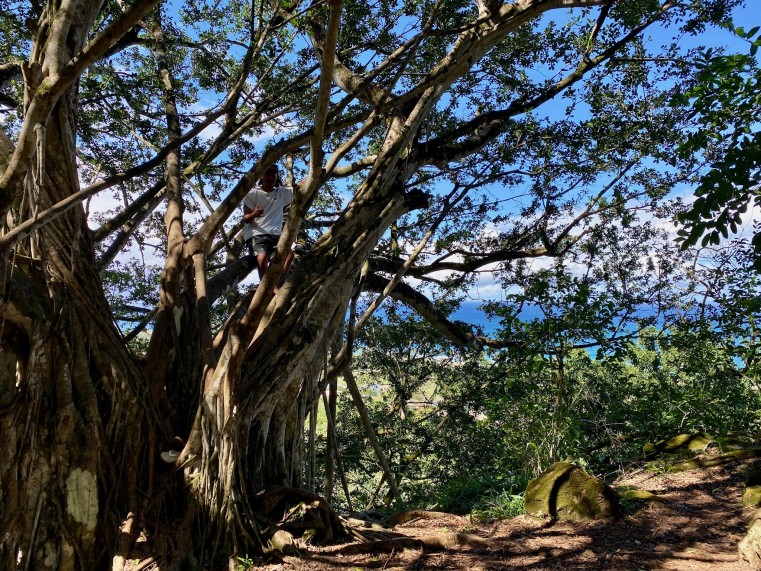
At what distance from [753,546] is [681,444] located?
2.66m

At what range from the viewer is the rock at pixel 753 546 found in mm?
2938

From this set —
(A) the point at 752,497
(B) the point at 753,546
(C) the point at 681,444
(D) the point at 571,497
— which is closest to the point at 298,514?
(D) the point at 571,497

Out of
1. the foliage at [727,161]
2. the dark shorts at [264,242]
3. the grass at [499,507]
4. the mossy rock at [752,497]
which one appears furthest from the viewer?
the dark shorts at [264,242]

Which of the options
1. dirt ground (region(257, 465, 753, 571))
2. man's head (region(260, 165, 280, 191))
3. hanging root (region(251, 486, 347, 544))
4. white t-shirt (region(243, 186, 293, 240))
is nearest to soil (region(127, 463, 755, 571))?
dirt ground (region(257, 465, 753, 571))

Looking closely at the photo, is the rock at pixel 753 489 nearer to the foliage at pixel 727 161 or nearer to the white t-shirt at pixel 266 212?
the foliage at pixel 727 161

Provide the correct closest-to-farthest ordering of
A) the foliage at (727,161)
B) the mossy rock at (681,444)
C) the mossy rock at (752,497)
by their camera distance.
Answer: the foliage at (727,161), the mossy rock at (752,497), the mossy rock at (681,444)

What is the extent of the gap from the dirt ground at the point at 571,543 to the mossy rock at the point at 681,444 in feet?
3.36

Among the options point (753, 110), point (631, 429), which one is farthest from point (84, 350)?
point (631, 429)

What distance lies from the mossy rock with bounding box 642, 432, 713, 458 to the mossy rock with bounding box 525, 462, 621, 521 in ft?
5.88

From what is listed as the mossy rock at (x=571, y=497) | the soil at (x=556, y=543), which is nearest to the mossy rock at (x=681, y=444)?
the soil at (x=556, y=543)

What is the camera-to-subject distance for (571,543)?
11.5ft

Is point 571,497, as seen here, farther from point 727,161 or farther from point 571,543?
point 727,161

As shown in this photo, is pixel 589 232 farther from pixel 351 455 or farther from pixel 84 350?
pixel 84 350

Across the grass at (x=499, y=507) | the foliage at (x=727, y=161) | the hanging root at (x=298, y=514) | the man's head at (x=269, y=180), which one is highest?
the man's head at (x=269, y=180)
